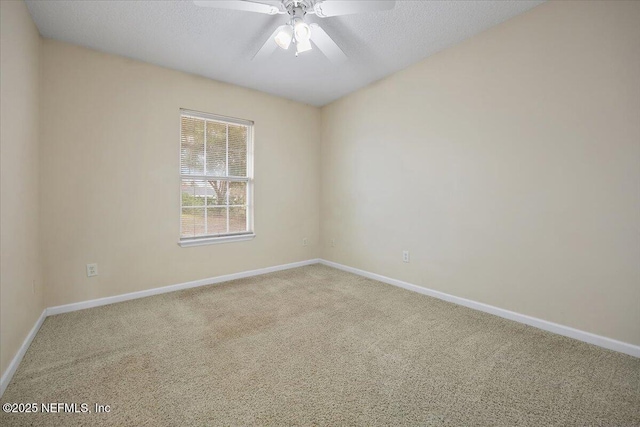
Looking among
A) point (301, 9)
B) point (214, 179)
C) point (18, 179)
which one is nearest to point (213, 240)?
point (214, 179)

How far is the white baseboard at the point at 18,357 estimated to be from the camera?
Result: 154 cm

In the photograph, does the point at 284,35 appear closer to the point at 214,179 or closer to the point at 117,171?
the point at 214,179

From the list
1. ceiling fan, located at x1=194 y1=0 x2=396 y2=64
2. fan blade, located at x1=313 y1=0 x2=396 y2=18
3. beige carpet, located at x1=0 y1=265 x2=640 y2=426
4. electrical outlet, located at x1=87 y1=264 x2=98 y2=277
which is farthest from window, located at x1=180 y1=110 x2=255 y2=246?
fan blade, located at x1=313 y1=0 x2=396 y2=18

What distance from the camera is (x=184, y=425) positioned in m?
1.30

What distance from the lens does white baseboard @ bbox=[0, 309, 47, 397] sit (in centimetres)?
154

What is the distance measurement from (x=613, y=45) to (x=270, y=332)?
321 cm

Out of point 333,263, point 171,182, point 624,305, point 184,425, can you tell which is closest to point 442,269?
point 624,305

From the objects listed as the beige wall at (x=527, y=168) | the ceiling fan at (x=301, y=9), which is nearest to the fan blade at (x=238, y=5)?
the ceiling fan at (x=301, y=9)

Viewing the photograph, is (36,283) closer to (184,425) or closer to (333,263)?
(184,425)

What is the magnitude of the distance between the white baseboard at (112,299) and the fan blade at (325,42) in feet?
9.20

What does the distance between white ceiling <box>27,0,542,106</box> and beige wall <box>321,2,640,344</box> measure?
333 mm

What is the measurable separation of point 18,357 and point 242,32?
114 inches

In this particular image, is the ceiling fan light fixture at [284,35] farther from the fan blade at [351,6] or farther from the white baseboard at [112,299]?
the white baseboard at [112,299]

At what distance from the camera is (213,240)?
3486mm
